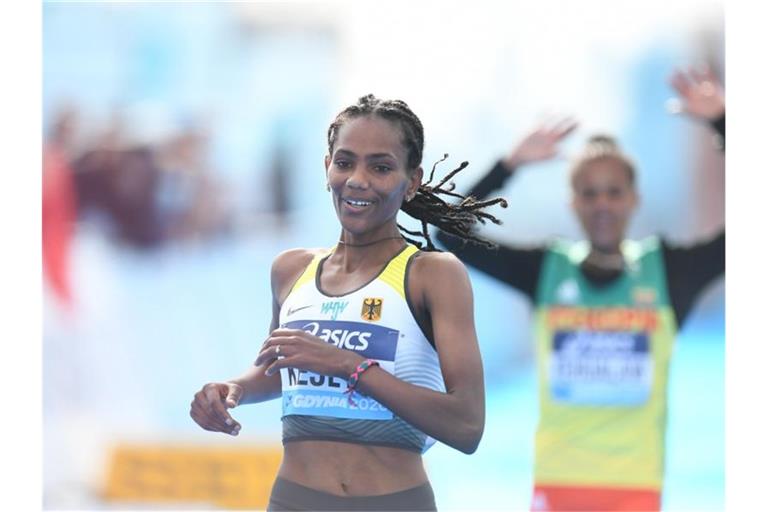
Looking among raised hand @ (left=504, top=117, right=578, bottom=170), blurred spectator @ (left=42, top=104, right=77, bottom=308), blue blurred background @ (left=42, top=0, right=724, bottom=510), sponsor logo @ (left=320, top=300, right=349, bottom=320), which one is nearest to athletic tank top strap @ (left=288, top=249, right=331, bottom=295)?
sponsor logo @ (left=320, top=300, right=349, bottom=320)

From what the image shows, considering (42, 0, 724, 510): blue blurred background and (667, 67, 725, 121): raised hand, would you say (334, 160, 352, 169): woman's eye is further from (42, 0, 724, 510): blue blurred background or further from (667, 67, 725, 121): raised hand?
(42, 0, 724, 510): blue blurred background

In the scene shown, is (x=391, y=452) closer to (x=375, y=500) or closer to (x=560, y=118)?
(x=375, y=500)

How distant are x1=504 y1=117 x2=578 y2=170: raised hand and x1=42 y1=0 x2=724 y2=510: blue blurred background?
281 centimetres

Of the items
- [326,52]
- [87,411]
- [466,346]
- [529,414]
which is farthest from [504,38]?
[466,346]

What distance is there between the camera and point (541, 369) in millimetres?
5332

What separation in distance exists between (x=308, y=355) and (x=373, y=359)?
20 cm

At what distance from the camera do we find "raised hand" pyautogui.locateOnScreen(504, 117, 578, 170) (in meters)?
4.82

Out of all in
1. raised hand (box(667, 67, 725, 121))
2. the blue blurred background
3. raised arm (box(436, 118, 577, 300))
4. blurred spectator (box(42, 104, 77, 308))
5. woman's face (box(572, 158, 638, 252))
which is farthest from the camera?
blurred spectator (box(42, 104, 77, 308))

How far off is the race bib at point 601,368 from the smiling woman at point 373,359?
2.36 metres

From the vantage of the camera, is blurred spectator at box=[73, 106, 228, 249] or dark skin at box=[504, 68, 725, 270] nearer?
dark skin at box=[504, 68, 725, 270]

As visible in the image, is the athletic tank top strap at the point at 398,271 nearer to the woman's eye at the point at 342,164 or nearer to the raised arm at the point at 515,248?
the woman's eye at the point at 342,164
